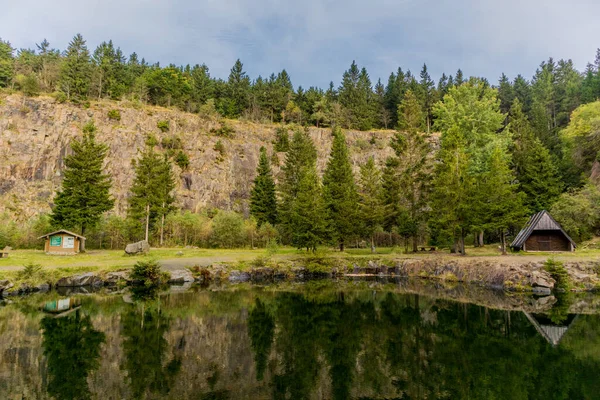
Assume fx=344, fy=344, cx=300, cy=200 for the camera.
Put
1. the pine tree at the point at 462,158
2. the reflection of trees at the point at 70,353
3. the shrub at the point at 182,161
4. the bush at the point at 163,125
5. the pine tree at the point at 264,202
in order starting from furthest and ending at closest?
the bush at the point at 163,125 → the shrub at the point at 182,161 → the pine tree at the point at 264,202 → the pine tree at the point at 462,158 → the reflection of trees at the point at 70,353

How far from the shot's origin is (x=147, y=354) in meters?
10.7

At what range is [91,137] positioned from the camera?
40.5 meters

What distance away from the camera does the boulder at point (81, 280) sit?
23891 mm

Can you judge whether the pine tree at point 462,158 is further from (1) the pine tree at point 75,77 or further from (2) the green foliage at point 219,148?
(1) the pine tree at point 75,77

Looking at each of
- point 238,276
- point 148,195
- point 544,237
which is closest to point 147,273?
point 238,276

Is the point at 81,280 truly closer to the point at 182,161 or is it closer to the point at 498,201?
the point at 498,201

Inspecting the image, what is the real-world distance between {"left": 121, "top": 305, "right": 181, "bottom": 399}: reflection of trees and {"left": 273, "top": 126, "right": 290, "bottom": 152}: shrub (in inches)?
2219

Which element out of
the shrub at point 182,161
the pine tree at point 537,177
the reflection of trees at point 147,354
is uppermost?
the shrub at point 182,161

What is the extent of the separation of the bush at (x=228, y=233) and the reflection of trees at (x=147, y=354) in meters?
28.1

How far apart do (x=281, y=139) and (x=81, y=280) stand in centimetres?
5181

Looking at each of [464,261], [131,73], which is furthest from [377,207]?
[131,73]

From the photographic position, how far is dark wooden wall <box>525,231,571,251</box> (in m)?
29.9

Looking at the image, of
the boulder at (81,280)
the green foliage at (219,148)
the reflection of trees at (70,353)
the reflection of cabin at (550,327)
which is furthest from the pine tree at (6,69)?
the reflection of cabin at (550,327)

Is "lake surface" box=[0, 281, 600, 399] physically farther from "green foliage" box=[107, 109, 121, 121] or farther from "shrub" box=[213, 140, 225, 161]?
"green foliage" box=[107, 109, 121, 121]
